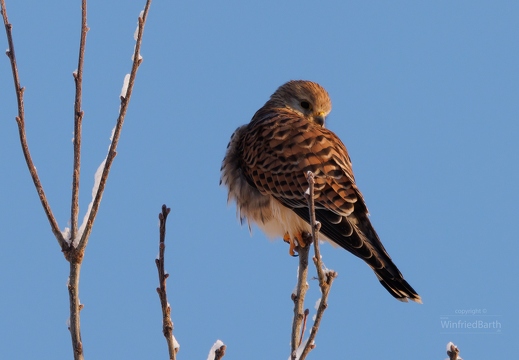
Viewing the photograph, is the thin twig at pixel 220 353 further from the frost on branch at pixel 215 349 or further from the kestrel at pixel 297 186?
the kestrel at pixel 297 186

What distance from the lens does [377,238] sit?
12.0 ft

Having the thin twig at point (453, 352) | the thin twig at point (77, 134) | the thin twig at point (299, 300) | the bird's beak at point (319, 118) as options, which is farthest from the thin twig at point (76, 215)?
the bird's beak at point (319, 118)

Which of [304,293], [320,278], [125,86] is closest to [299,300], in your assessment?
[304,293]

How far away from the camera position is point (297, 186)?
388 centimetres

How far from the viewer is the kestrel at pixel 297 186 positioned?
3.55 m

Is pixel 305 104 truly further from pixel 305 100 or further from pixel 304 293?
pixel 304 293

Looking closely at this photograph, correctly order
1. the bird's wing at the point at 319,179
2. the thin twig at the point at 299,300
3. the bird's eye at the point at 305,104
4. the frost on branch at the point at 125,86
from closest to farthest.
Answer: the frost on branch at the point at 125,86 → the thin twig at the point at 299,300 → the bird's wing at the point at 319,179 → the bird's eye at the point at 305,104

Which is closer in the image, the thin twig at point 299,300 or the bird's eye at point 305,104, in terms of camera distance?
the thin twig at point 299,300

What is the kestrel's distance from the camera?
3550 millimetres

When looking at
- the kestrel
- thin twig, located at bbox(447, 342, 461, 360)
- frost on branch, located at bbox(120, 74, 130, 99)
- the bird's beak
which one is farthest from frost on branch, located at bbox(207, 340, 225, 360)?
the bird's beak

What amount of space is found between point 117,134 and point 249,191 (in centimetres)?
220

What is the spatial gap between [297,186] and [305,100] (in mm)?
1399

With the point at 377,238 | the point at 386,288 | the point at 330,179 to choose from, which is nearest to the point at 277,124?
the point at 330,179

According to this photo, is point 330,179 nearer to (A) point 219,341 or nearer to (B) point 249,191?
(B) point 249,191
